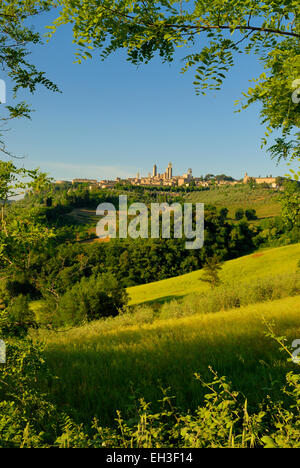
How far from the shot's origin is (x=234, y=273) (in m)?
51.1

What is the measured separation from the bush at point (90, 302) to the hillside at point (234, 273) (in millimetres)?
14514

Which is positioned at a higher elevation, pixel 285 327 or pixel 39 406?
pixel 39 406

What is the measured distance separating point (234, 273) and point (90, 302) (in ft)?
99.7

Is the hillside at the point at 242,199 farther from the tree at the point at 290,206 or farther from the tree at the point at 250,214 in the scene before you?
the tree at the point at 290,206

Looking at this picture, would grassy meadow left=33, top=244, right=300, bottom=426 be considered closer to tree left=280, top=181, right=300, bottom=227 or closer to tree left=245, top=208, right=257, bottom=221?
tree left=280, top=181, right=300, bottom=227

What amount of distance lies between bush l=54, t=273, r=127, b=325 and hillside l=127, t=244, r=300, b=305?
1451 centimetres

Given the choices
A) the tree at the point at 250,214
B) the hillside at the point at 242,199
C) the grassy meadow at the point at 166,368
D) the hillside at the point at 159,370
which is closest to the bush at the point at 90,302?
the grassy meadow at the point at 166,368

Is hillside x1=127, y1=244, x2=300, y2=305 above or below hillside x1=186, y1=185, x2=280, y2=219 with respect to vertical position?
below

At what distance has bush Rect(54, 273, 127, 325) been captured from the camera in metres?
30.5

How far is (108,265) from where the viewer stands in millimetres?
82000

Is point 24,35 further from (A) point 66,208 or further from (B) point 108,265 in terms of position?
(A) point 66,208

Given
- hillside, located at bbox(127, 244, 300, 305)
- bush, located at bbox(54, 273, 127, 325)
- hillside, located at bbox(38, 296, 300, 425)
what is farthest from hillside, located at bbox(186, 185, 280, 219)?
hillside, located at bbox(38, 296, 300, 425)
